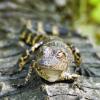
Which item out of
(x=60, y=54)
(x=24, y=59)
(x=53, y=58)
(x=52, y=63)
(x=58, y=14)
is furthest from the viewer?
(x=58, y=14)

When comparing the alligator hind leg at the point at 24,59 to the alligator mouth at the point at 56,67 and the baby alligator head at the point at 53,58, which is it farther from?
the alligator mouth at the point at 56,67

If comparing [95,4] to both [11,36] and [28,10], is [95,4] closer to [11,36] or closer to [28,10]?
[28,10]

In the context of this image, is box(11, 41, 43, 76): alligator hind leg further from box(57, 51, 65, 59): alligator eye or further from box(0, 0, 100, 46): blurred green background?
box(0, 0, 100, 46): blurred green background

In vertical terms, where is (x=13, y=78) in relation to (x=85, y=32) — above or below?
below

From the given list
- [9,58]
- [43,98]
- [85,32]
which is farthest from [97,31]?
[43,98]

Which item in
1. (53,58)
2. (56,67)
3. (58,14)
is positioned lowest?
(56,67)

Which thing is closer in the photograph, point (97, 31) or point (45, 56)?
point (45, 56)

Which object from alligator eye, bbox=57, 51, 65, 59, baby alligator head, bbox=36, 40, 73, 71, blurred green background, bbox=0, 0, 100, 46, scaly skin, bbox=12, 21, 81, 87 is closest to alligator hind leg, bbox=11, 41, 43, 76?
scaly skin, bbox=12, 21, 81, 87

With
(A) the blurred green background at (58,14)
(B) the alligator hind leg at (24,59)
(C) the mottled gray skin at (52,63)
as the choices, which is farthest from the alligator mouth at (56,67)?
(A) the blurred green background at (58,14)

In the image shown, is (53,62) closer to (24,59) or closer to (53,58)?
(53,58)

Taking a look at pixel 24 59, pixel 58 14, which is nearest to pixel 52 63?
pixel 24 59

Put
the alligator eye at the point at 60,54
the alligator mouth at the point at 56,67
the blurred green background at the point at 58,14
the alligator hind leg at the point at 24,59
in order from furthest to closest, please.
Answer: the blurred green background at the point at 58,14 → the alligator hind leg at the point at 24,59 → the alligator eye at the point at 60,54 → the alligator mouth at the point at 56,67
